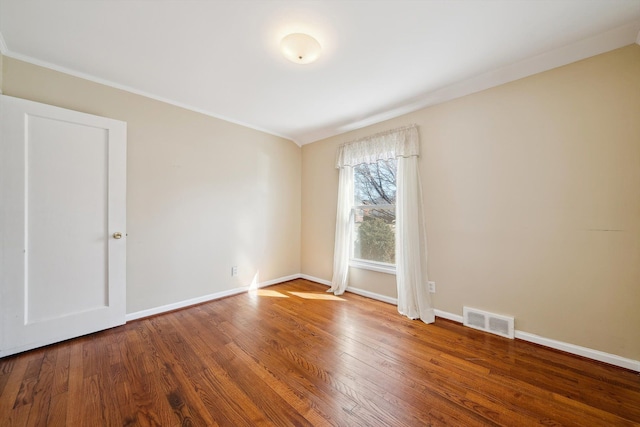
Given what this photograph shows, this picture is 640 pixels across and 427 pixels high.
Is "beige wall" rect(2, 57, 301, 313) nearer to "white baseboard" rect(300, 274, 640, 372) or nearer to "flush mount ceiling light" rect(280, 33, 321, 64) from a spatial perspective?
"flush mount ceiling light" rect(280, 33, 321, 64)

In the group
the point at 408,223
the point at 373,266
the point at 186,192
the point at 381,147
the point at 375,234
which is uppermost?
the point at 381,147

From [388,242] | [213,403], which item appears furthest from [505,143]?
[213,403]

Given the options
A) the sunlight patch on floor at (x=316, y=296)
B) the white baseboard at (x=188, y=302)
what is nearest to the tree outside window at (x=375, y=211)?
the sunlight patch on floor at (x=316, y=296)

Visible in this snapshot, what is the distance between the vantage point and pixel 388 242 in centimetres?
327

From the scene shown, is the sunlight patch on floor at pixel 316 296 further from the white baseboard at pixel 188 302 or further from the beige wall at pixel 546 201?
the beige wall at pixel 546 201

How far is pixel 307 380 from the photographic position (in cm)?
168

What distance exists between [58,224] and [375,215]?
3.38 metres

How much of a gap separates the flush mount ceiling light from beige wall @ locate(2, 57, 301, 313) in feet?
5.81

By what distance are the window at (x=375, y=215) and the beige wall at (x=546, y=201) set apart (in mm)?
549

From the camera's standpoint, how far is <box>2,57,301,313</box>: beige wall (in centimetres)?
242

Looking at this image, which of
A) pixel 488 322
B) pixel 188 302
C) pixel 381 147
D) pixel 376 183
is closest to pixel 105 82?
pixel 188 302

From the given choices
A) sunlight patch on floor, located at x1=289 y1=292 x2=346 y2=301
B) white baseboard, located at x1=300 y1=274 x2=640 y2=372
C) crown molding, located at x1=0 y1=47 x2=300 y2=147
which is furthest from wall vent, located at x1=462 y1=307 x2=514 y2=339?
crown molding, located at x1=0 y1=47 x2=300 y2=147

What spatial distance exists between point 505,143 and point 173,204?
3.62m

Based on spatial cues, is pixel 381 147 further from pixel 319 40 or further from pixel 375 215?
pixel 319 40
